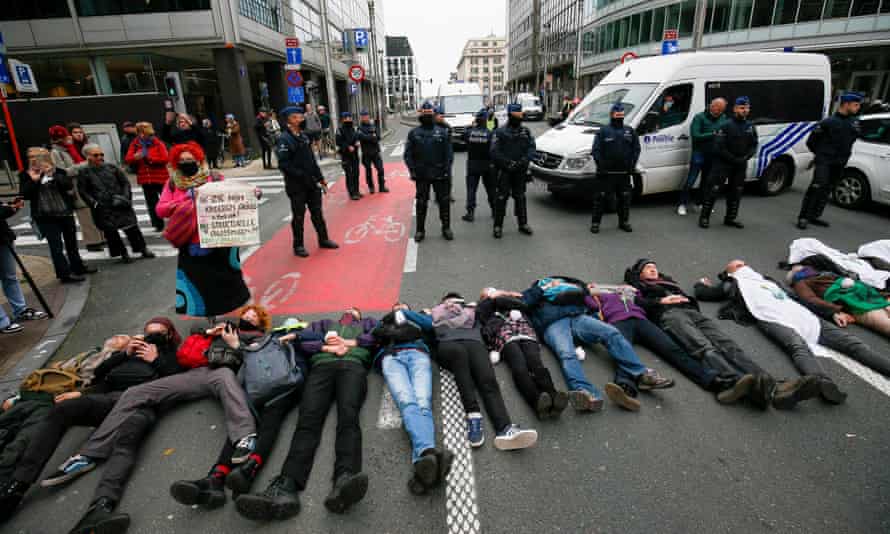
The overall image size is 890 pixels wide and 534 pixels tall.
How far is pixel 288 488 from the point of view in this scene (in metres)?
2.86

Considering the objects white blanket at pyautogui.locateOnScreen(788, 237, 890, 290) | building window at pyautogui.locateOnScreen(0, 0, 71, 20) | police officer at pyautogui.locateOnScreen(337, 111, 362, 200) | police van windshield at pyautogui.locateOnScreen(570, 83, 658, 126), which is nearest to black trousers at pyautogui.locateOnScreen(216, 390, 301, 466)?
white blanket at pyautogui.locateOnScreen(788, 237, 890, 290)

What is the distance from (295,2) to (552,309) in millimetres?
31137

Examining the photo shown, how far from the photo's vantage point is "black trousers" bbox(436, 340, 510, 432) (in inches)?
136

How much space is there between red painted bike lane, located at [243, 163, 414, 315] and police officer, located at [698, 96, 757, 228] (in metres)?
5.48

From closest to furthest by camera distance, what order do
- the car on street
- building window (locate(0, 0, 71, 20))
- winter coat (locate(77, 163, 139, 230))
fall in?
winter coat (locate(77, 163, 139, 230)), the car on street, building window (locate(0, 0, 71, 20))

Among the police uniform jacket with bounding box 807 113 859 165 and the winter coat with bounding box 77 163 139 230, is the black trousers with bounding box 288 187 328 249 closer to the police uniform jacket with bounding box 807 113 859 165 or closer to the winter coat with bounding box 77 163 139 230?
the winter coat with bounding box 77 163 139 230

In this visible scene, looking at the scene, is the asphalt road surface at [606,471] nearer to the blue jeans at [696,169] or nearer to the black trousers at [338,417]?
the black trousers at [338,417]

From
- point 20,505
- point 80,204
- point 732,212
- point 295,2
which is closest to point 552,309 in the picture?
point 20,505

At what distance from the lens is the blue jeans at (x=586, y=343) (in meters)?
3.83

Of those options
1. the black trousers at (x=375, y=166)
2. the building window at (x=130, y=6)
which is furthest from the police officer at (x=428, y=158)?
the building window at (x=130, y=6)

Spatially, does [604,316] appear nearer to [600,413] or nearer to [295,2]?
[600,413]

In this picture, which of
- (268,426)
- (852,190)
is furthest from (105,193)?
(852,190)

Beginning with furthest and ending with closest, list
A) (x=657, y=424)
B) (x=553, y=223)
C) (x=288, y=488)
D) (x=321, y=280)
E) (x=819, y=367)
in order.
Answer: (x=553, y=223)
(x=321, y=280)
(x=819, y=367)
(x=657, y=424)
(x=288, y=488)

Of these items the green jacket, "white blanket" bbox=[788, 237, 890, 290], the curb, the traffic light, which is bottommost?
the curb
